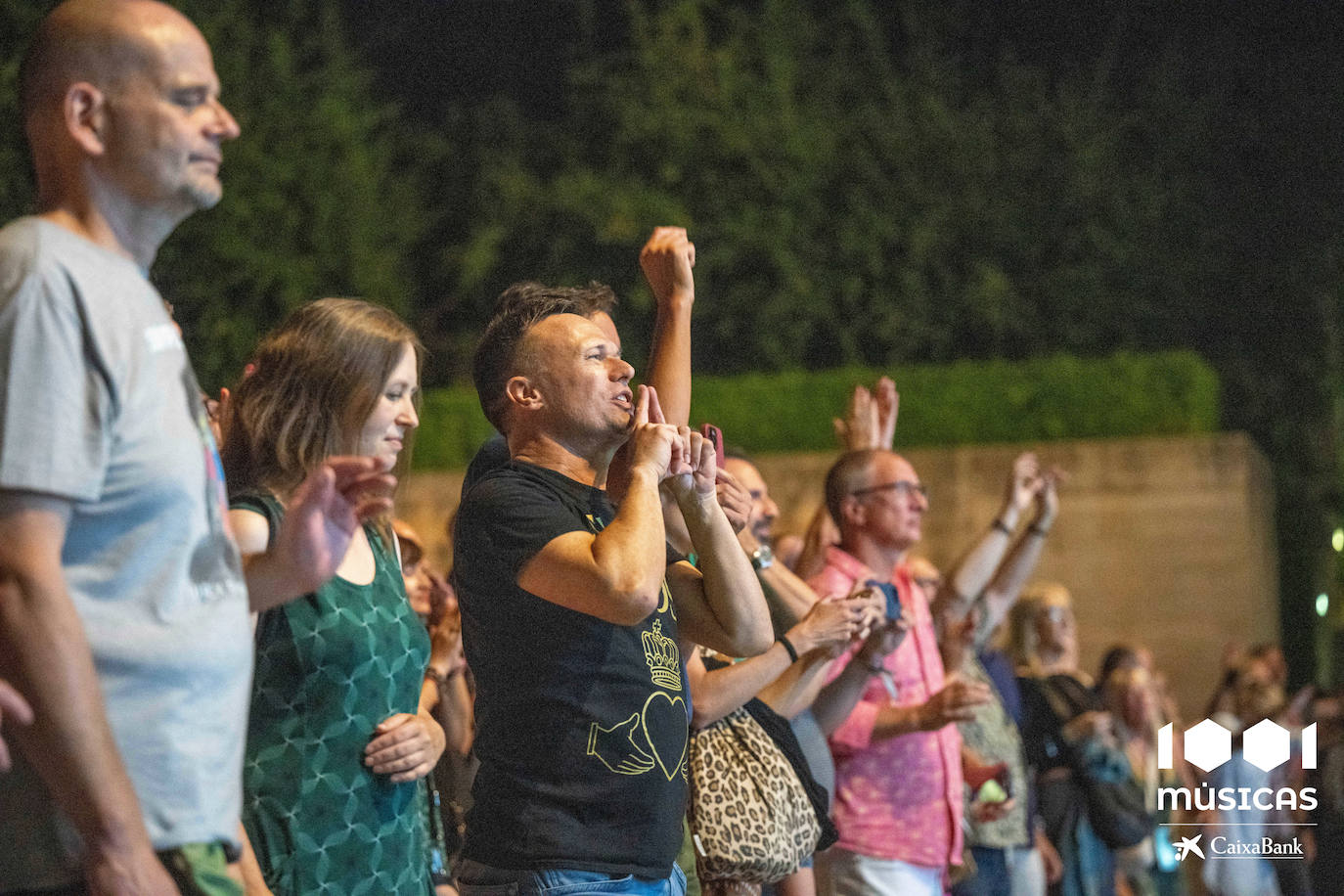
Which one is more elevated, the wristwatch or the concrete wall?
the concrete wall

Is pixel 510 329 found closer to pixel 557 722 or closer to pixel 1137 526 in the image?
pixel 557 722

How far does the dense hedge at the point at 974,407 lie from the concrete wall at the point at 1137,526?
1.25 feet

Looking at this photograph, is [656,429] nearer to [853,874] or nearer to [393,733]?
[393,733]

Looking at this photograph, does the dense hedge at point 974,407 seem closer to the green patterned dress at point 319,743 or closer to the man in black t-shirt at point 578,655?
the man in black t-shirt at point 578,655

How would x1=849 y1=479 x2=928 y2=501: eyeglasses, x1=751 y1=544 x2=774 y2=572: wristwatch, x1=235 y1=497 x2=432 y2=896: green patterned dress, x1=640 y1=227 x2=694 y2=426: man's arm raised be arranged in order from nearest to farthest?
x1=235 y1=497 x2=432 y2=896: green patterned dress < x1=640 y1=227 x2=694 y2=426: man's arm raised < x1=751 y1=544 x2=774 y2=572: wristwatch < x1=849 y1=479 x2=928 y2=501: eyeglasses

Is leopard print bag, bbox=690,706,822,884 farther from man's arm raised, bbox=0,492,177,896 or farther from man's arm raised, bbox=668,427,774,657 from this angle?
man's arm raised, bbox=0,492,177,896

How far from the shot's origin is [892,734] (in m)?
4.82

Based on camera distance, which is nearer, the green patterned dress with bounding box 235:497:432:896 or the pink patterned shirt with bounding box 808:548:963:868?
the green patterned dress with bounding box 235:497:432:896

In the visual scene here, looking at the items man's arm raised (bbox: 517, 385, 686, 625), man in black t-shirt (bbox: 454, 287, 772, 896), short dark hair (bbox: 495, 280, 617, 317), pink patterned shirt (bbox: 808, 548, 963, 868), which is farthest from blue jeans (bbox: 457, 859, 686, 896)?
pink patterned shirt (bbox: 808, 548, 963, 868)

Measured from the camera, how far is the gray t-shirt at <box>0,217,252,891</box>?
174 centimetres

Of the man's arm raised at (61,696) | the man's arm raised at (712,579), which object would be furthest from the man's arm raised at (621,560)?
the man's arm raised at (61,696)

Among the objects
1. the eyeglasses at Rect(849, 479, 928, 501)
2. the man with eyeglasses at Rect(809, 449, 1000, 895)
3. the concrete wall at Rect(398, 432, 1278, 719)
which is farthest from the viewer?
the concrete wall at Rect(398, 432, 1278, 719)

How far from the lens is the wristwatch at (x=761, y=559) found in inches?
171

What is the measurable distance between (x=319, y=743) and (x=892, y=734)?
2.51 m
